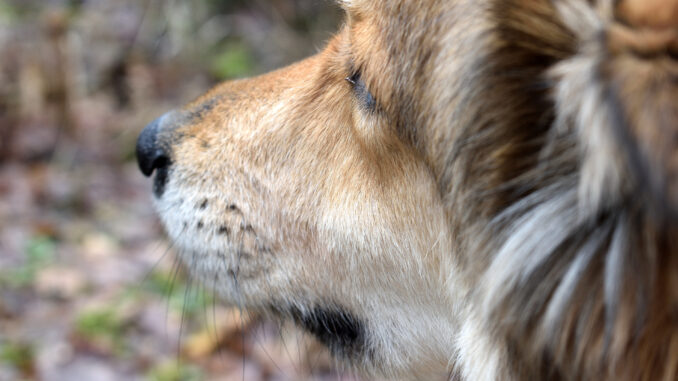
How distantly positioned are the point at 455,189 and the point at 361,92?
1.35 feet

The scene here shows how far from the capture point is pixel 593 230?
1.11m

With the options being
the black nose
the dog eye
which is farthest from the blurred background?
the dog eye

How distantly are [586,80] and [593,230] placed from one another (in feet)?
0.77

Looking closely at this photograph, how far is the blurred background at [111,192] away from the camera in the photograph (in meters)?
3.84

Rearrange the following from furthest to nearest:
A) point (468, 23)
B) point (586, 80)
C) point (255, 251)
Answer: point (255, 251), point (468, 23), point (586, 80)

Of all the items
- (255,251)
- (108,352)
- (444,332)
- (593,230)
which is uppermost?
(593,230)

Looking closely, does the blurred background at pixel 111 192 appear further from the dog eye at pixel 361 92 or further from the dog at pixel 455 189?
the dog eye at pixel 361 92

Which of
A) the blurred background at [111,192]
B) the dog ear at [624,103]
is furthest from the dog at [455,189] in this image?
the blurred background at [111,192]

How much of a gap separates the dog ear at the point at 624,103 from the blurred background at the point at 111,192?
136cm

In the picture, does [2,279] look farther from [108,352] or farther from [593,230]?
[593,230]

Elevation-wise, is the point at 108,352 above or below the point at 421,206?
below

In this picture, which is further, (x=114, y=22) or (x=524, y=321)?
(x=114, y=22)

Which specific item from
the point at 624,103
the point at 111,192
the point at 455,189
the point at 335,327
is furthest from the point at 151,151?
the point at 111,192

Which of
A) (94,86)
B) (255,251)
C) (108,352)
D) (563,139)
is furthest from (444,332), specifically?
(94,86)
